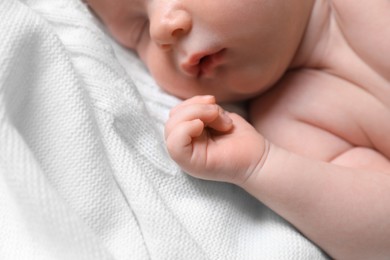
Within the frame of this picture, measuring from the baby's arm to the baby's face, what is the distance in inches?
3.4

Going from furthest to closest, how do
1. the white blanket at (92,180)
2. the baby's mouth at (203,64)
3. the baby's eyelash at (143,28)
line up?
the baby's eyelash at (143,28), the baby's mouth at (203,64), the white blanket at (92,180)

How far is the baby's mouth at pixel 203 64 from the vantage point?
95cm

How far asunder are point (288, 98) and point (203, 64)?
0.18 meters

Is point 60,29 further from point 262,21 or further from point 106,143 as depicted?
point 262,21

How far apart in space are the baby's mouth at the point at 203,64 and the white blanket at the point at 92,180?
0.10 meters

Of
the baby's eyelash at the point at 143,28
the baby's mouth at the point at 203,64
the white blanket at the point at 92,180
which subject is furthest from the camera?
the baby's eyelash at the point at 143,28

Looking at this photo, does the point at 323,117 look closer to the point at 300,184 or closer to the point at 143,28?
the point at 300,184

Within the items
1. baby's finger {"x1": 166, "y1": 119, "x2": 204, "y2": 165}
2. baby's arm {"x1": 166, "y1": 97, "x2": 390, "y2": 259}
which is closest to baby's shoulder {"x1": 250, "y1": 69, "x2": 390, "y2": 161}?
baby's arm {"x1": 166, "y1": 97, "x2": 390, "y2": 259}

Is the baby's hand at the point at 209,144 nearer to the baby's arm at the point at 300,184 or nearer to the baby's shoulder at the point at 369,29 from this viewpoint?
the baby's arm at the point at 300,184

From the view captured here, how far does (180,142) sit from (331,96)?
306mm

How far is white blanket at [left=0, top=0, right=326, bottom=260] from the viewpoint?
837mm

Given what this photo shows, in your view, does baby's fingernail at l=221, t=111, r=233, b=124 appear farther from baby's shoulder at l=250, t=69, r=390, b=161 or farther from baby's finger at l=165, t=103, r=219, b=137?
baby's shoulder at l=250, t=69, r=390, b=161

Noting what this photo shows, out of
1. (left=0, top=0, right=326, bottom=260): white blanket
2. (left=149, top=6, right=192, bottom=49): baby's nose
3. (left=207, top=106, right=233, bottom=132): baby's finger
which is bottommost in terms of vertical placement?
(left=0, top=0, right=326, bottom=260): white blanket

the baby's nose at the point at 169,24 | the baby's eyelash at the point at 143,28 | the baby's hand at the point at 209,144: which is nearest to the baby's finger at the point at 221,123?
the baby's hand at the point at 209,144
